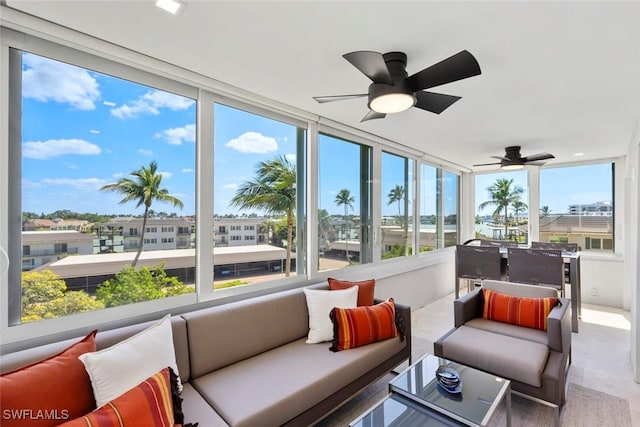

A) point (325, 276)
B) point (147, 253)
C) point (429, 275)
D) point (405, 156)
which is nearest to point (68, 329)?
point (147, 253)

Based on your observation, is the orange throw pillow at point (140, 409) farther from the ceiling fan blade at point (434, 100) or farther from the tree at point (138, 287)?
the ceiling fan blade at point (434, 100)

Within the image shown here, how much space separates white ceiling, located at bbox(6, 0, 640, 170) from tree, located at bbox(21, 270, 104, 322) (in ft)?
4.74

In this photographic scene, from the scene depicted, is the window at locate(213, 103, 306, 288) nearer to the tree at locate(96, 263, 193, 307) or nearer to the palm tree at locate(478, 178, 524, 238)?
the tree at locate(96, 263, 193, 307)

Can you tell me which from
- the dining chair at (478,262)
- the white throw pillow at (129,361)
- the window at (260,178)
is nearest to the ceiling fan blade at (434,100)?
the window at (260,178)

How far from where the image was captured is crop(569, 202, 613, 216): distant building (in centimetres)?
494

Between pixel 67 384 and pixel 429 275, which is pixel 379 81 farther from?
pixel 429 275

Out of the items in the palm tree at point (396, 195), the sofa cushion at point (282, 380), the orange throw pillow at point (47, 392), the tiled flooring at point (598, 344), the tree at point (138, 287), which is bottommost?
the tiled flooring at point (598, 344)

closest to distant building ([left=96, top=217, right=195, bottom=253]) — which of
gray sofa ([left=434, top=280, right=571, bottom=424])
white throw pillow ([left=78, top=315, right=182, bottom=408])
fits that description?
white throw pillow ([left=78, top=315, right=182, bottom=408])

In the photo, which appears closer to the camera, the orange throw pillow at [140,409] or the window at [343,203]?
the orange throw pillow at [140,409]

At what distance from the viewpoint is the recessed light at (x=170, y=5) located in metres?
1.41

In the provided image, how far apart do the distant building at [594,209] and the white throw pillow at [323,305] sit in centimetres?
491

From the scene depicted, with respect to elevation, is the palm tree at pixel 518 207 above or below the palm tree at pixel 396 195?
below

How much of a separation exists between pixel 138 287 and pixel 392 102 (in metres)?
2.14

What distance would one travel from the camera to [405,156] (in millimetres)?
4551
